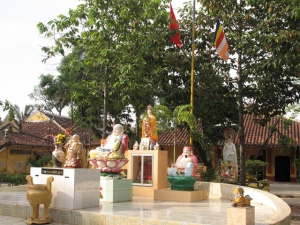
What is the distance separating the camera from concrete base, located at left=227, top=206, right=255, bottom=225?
230 inches

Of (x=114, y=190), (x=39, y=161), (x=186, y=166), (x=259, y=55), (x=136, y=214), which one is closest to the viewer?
(x=136, y=214)

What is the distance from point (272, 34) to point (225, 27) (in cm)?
246

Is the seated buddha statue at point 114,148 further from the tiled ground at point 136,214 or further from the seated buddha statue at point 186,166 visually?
the seated buddha statue at point 186,166

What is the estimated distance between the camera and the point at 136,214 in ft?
23.6

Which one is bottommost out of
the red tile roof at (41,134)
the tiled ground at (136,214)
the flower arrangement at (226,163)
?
the tiled ground at (136,214)

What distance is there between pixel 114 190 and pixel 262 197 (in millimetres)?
3688

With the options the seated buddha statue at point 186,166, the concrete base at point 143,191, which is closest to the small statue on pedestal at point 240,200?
the seated buddha statue at point 186,166

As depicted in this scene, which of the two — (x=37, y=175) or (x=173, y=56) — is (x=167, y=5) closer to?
(x=173, y=56)

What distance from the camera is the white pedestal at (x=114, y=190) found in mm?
9173

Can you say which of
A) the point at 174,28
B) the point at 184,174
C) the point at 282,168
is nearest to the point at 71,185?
the point at 184,174

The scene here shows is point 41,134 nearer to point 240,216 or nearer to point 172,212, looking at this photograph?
Answer: point 172,212

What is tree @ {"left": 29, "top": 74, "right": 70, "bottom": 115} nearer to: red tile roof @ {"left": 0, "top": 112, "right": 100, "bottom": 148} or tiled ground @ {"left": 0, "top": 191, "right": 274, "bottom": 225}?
red tile roof @ {"left": 0, "top": 112, "right": 100, "bottom": 148}

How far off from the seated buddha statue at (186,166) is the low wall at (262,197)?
1045 mm

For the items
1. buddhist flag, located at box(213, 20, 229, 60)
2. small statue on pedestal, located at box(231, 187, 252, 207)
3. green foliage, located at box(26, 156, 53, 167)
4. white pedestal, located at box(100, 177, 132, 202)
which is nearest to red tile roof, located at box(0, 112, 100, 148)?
green foliage, located at box(26, 156, 53, 167)
